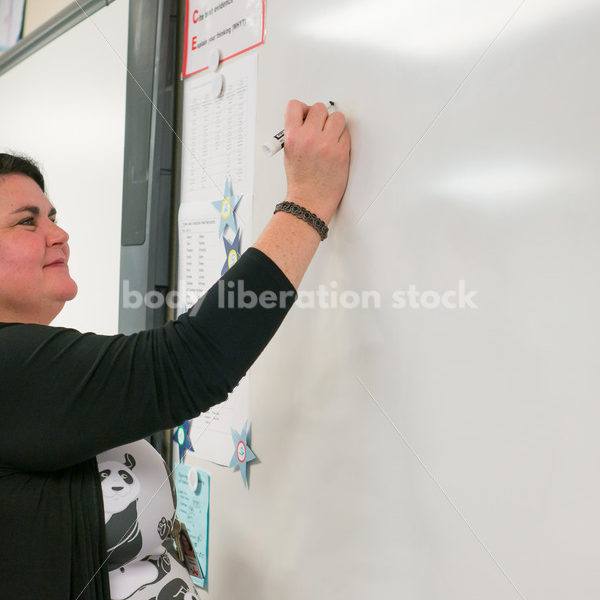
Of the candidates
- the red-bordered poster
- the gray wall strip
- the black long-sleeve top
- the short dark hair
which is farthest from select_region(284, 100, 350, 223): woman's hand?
the gray wall strip

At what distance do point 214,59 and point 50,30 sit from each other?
69 cm

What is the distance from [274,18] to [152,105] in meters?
0.30

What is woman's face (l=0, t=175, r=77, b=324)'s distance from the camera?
2.58 feet

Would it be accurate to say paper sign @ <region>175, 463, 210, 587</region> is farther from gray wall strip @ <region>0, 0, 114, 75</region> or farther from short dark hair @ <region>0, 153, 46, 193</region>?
gray wall strip @ <region>0, 0, 114, 75</region>

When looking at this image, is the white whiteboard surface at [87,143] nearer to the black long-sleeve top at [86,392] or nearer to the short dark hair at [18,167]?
the short dark hair at [18,167]

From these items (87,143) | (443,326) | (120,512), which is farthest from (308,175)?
(87,143)

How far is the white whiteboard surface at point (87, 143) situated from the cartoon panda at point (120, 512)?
487mm

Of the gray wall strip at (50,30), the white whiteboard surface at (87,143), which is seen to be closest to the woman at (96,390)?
the white whiteboard surface at (87,143)

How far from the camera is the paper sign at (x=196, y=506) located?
1.02 meters

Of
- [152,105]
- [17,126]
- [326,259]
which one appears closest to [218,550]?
[326,259]

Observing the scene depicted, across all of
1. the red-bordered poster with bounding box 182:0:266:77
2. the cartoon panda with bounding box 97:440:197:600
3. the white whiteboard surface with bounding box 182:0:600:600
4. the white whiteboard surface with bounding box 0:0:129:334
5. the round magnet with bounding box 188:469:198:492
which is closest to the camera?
the white whiteboard surface with bounding box 182:0:600:600

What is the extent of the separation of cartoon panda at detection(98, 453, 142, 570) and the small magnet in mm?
559

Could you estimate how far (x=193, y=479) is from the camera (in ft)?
3.42

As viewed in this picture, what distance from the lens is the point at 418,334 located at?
0.68 m
